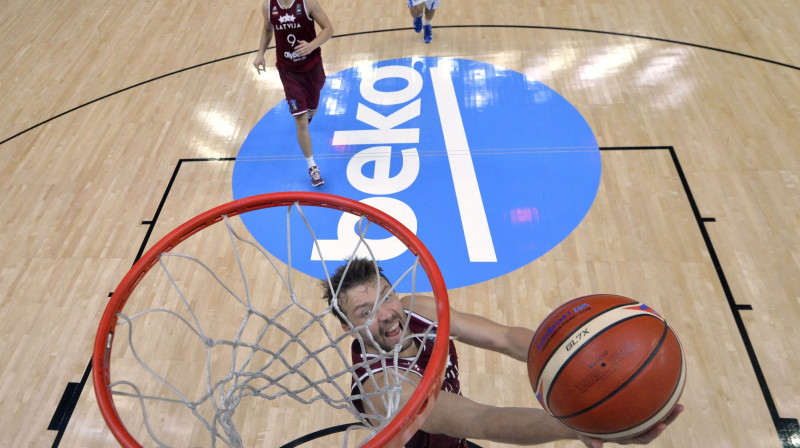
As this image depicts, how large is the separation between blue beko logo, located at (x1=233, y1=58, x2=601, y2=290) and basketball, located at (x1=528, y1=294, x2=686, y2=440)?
1.82 m

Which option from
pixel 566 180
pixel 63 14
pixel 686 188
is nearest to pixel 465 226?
pixel 566 180

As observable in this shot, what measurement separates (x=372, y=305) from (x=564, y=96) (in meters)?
3.53

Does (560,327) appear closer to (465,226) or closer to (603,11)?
(465,226)

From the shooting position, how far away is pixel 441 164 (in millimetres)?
4551

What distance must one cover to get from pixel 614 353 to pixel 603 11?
5232 millimetres

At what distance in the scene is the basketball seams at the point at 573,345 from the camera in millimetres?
1896

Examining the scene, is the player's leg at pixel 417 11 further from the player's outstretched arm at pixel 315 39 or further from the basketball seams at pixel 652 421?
the basketball seams at pixel 652 421

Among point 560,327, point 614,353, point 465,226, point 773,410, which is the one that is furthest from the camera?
point 465,226

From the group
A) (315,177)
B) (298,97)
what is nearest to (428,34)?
(298,97)

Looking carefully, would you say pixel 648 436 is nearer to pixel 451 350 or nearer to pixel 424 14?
pixel 451 350

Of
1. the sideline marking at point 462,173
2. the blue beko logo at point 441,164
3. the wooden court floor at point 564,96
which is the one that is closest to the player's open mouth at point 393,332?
the wooden court floor at point 564,96

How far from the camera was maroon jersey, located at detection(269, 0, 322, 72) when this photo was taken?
3963mm

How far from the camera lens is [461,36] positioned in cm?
588

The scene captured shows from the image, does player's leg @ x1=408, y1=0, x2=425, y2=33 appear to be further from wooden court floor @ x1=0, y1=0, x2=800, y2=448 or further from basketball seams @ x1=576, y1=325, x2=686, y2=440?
basketball seams @ x1=576, y1=325, x2=686, y2=440
